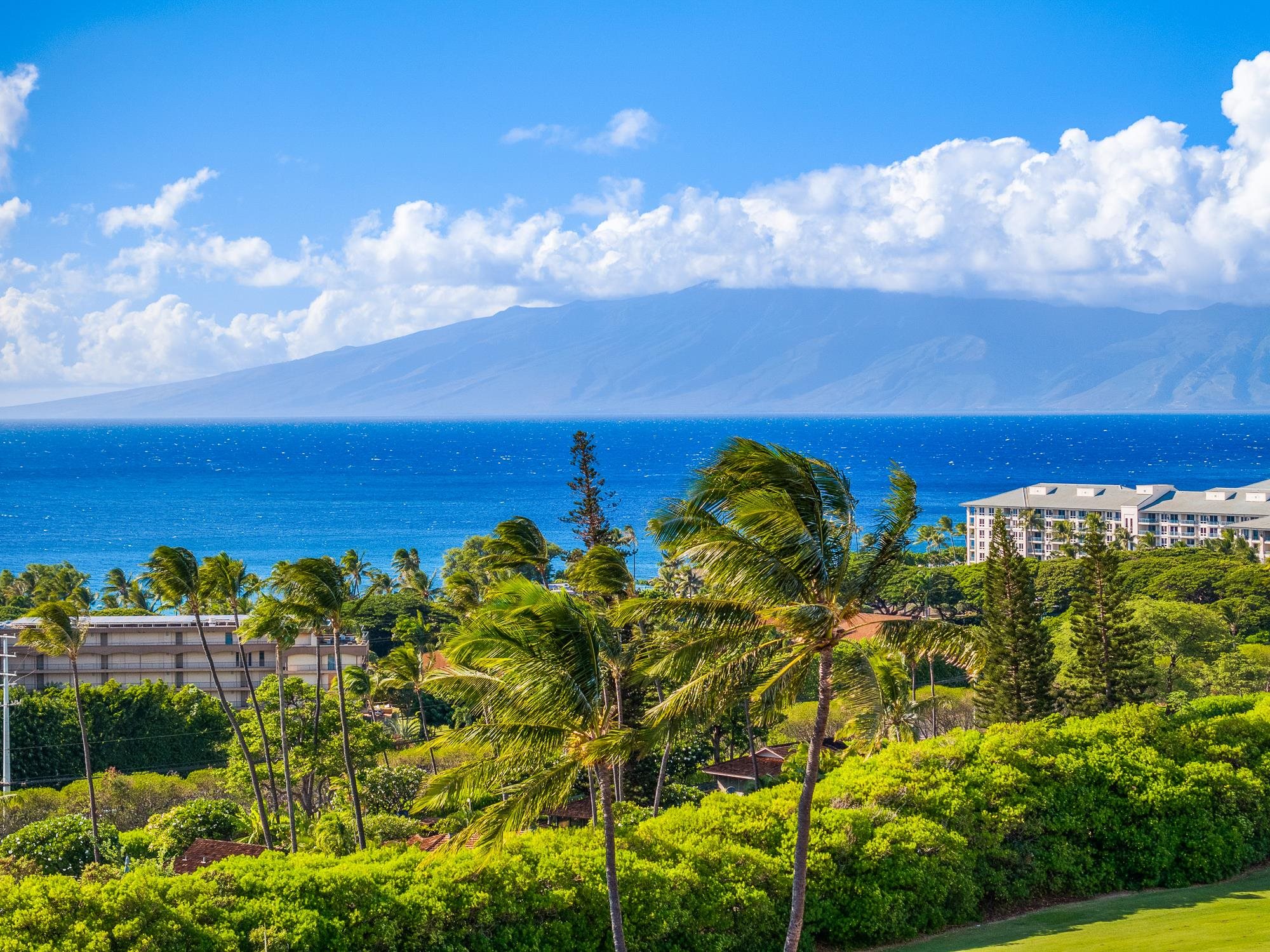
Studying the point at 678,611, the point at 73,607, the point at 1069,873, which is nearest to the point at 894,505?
the point at 678,611

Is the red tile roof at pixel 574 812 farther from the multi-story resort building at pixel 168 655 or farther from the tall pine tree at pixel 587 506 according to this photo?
the multi-story resort building at pixel 168 655

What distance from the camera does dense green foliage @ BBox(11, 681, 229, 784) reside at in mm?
42031

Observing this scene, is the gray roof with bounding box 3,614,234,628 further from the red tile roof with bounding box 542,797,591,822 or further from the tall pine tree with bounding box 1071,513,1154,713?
the tall pine tree with bounding box 1071,513,1154,713

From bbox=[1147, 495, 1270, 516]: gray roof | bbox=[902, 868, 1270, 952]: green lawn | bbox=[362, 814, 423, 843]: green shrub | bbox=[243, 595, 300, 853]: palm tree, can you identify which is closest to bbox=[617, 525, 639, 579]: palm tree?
bbox=[243, 595, 300, 853]: palm tree

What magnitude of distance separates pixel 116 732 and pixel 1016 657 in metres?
31.2

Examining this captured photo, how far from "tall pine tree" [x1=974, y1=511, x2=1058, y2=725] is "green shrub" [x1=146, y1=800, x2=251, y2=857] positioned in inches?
800

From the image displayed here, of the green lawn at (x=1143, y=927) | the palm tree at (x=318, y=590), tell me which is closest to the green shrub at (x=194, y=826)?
the palm tree at (x=318, y=590)

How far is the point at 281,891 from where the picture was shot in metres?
16.4

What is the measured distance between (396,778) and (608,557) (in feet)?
50.7

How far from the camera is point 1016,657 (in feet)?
113

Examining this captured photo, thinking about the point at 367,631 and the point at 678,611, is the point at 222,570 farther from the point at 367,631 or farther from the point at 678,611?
the point at 367,631

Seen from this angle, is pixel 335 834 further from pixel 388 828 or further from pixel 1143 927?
pixel 1143 927

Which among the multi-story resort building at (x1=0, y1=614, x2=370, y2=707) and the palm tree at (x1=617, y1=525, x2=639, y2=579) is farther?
the multi-story resort building at (x1=0, y1=614, x2=370, y2=707)

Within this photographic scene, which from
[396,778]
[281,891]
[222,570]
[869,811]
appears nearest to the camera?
[281,891]
